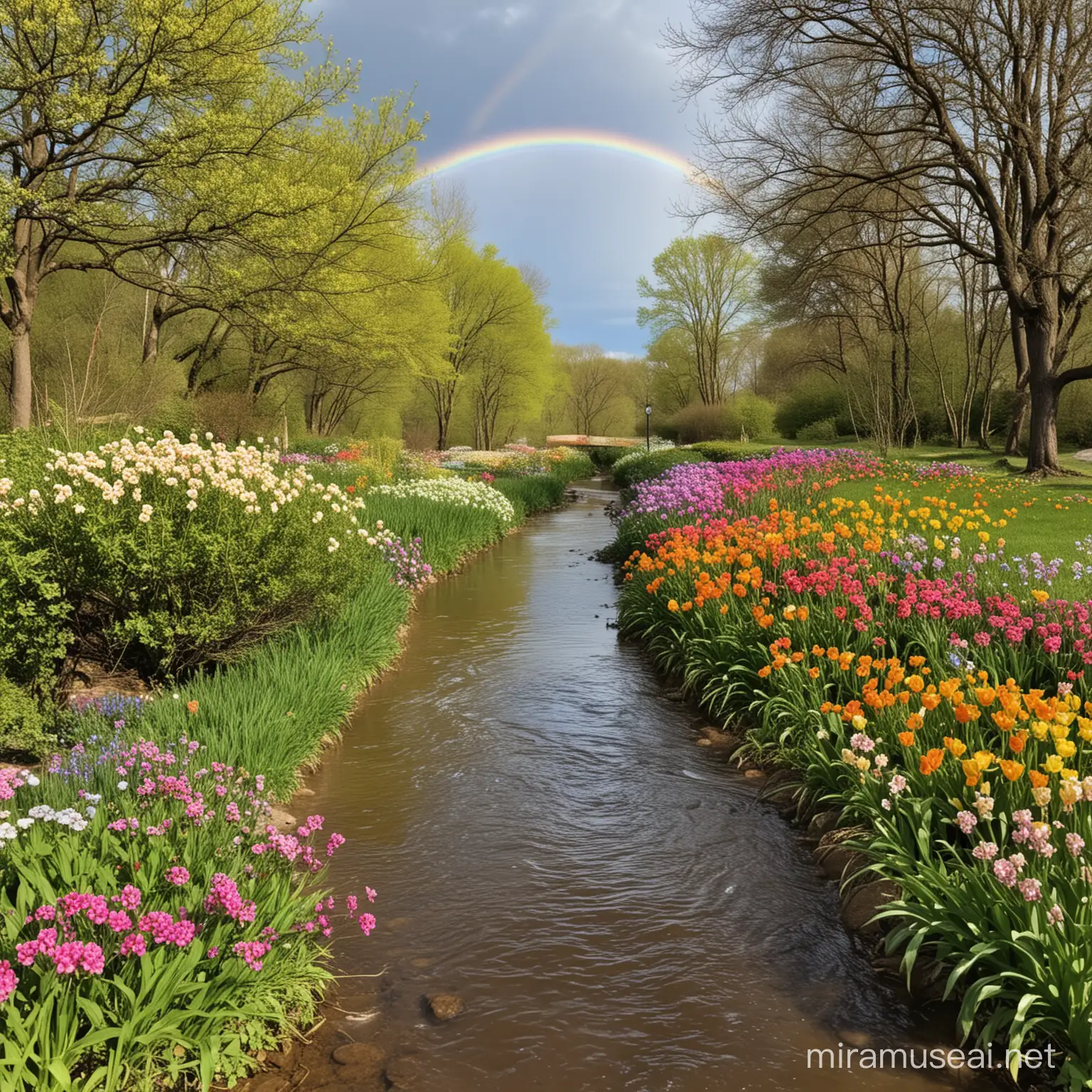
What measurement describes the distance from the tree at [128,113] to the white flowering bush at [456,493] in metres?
5.50

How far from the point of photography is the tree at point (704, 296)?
5094 cm

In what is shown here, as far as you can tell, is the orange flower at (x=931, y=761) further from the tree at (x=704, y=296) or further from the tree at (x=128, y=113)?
the tree at (x=704, y=296)

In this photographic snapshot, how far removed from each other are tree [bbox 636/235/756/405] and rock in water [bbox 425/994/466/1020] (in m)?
51.5

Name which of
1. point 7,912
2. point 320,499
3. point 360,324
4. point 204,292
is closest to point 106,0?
point 204,292

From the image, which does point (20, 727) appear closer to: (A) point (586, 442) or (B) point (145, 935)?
(B) point (145, 935)

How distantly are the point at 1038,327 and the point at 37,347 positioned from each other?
2787 centimetres

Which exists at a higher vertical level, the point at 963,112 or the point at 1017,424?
the point at 963,112

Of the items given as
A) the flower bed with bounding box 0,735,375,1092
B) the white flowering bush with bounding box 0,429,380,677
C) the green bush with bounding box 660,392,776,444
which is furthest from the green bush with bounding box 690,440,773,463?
the flower bed with bounding box 0,735,375,1092

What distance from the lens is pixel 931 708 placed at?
378 centimetres

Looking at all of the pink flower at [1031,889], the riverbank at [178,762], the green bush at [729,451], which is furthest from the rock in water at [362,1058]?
the green bush at [729,451]

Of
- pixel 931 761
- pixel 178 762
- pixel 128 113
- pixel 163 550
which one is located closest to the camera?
pixel 931 761

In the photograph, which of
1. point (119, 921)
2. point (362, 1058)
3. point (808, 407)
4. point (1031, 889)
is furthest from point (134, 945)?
point (808, 407)

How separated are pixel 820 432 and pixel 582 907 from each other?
39.0m

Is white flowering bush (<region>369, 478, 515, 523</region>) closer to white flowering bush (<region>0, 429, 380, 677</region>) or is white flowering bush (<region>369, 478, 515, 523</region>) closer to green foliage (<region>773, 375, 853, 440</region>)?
white flowering bush (<region>0, 429, 380, 677</region>)
